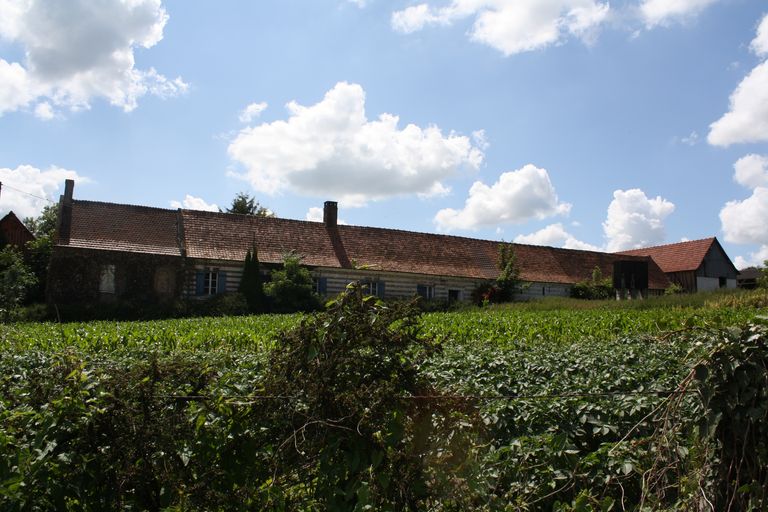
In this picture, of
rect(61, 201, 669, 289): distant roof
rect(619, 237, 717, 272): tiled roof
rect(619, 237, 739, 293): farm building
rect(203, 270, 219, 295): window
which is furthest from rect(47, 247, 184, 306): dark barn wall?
rect(619, 237, 717, 272): tiled roof

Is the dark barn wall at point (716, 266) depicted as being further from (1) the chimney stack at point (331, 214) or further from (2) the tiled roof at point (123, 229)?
(2) the tiled roof at point (123, 229)

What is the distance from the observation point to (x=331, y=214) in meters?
36.4

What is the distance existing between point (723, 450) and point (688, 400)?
2.94 ft

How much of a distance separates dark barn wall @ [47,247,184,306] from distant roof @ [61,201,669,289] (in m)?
0.57

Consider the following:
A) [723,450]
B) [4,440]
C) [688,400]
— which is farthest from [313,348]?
[688,400]

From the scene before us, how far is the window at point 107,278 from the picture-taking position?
28.9 m

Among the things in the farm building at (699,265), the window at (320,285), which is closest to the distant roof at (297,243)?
the window at (320,285)

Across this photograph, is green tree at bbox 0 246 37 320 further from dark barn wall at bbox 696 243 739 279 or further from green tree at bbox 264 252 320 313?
dark barn wall at bbox 696 243 739 279

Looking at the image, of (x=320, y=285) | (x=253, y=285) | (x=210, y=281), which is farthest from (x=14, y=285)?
(x=320, y=285)

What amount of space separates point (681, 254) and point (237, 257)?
122 ft

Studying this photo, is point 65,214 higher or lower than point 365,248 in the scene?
higher

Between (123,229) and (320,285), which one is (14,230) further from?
(320,285)

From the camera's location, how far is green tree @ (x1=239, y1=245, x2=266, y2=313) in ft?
95.7

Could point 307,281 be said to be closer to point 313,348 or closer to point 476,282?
point 476,282
